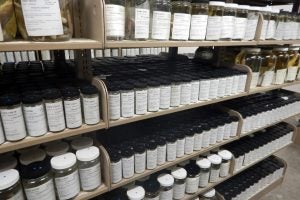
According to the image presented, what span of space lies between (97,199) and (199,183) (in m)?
0.68

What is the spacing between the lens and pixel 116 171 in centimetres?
94

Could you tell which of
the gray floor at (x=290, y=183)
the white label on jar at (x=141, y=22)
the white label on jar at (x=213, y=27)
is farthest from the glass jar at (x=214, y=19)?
the gray floor at (x=290, y=183)

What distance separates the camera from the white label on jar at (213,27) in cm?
97

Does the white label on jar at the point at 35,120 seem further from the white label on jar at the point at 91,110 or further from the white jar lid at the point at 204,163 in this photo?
the white jar lid at the point at 204,163

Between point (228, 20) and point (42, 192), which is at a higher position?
point (228, 20)

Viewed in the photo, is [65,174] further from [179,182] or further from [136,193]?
[179,182]

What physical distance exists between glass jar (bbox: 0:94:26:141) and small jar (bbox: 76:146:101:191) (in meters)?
0.25

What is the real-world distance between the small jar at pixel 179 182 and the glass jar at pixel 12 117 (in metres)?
0.87

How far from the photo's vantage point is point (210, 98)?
3.82ft

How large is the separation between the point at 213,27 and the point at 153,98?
0.44 metres

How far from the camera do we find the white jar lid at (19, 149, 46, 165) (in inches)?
31.2

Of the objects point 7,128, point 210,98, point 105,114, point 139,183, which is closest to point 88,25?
point 105,114

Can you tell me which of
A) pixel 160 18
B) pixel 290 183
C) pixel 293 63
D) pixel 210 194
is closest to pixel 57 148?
pixel 160 18

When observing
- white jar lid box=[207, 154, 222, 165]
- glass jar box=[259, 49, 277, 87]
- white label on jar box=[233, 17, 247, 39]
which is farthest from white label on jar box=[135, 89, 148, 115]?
glass jar box=[259, 49, 277, 87]
